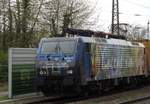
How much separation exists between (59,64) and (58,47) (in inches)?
31.9

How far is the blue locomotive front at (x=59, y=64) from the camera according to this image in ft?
61.6

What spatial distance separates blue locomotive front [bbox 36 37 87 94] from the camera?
1878 centimetres

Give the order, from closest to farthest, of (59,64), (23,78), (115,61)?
(59,64), (23,78), (115,61)

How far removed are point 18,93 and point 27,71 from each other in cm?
119

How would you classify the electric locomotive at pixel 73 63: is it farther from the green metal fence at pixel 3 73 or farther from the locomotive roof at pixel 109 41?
the green metal fence at pixel 3 73

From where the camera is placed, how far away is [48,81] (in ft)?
62.9

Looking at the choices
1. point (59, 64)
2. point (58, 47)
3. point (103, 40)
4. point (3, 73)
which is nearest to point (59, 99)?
point (59, 64)

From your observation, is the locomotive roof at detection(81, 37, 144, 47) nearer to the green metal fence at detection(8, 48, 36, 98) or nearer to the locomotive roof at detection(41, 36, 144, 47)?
the locomotive roof at detection(41, 36, 144, 47)

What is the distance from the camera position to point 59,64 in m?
19.0

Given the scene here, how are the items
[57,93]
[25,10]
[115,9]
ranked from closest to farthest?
[57,93]
[25,10]
[115,9]

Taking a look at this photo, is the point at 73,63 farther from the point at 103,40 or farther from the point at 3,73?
the point at 3,73

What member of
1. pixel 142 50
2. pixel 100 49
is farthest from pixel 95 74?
pixel 142 50

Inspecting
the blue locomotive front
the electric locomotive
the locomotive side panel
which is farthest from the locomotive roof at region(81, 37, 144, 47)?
the blue locomotive front

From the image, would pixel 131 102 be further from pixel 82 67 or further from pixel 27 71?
pixel 27 71
